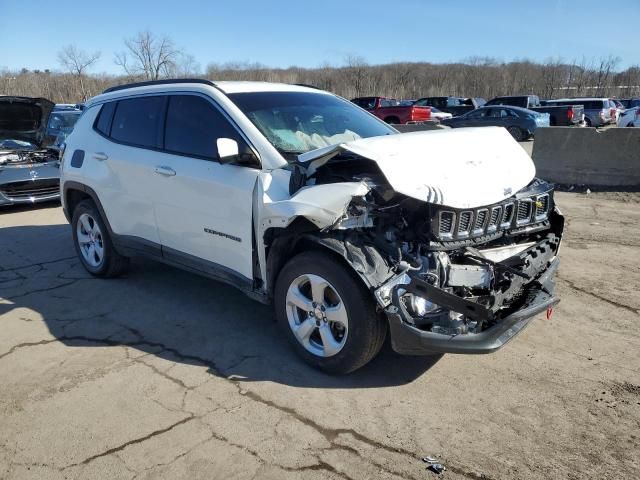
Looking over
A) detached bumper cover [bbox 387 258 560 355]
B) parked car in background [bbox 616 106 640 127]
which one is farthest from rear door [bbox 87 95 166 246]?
parked car in background [bbox 616 106 640 127]

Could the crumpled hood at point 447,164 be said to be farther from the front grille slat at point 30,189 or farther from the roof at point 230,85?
the front grille slat at point 30,189

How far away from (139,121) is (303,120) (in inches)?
65.6

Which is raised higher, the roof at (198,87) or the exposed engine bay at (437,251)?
the roof at (198,87)

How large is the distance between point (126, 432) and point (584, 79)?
70.7 m

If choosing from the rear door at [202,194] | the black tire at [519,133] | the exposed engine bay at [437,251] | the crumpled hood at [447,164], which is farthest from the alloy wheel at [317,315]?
the black tire at [519,133]

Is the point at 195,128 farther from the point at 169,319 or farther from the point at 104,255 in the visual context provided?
the point at 104,255

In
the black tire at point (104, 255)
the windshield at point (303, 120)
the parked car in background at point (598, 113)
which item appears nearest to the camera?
the windshield at point (303, 120)

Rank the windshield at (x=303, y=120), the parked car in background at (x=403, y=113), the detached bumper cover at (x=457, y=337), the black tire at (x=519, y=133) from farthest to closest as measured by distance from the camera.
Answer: the parked car in background at (x=403, y=113) → the black tire at (x=519, y=133) → the windshield at (x=303, y=120) → the detached bumper cover at (x=457, y=337)

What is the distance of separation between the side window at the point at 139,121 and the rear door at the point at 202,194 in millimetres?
170

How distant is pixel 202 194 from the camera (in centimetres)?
406

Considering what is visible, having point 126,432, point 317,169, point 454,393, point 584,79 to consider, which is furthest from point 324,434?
point 584,79

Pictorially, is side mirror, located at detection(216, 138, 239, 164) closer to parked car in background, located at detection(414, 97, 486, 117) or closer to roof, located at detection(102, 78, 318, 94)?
roof, located at detection(102, 78, 318, 94)

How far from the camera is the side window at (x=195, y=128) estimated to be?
13.3ft

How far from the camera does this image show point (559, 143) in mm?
10312
